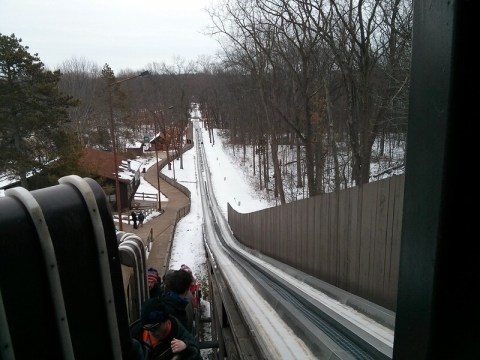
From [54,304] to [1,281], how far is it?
0.67 ft

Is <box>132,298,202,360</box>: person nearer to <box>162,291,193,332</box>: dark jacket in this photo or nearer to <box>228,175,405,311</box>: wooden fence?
<box>162,291,193,332</box>: dark jacket

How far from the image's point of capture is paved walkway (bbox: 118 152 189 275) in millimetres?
15646

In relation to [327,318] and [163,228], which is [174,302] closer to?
[327,318]

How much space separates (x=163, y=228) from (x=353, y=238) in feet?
64.4

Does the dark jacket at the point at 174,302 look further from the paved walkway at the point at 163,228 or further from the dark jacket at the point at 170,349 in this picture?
the paved walkway at the point at 163,228

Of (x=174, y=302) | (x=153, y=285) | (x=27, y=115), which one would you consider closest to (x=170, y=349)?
(x=174, y=302)

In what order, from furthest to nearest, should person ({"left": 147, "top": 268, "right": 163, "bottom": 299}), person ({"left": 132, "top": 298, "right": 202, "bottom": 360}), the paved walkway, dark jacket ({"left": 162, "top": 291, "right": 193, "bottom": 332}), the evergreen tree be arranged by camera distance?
the paved walkway < the evergreen tree < person ({"left": 147, "top": 268, "right": 163, "bottom": 299}) < dark jacket ({"left": 162, "top": 291, "right": 193, "bottom": 332}) < person ({"left": 132, "top": 298, "right": 202, "bottom": 360})

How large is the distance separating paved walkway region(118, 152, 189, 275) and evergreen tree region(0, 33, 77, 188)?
19.2ft

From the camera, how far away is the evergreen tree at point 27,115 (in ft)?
46.8

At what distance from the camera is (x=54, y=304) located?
51.0 inches

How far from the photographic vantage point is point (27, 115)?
14617 millimetres

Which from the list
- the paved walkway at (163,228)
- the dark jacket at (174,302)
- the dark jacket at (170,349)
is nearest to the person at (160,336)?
the dark jacket at (170,349)

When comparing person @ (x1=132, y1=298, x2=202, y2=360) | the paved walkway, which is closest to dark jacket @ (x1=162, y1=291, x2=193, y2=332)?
person @ (x1=132, y1=298, x2=202, y2=360)

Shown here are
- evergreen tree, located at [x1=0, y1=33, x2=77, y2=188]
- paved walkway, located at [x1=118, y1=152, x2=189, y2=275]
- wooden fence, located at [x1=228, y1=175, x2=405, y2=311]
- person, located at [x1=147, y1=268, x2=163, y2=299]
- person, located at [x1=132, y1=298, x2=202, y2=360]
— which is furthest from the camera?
paved walkway, located at [x1=118, y1=152, x2=189, y2=275]
